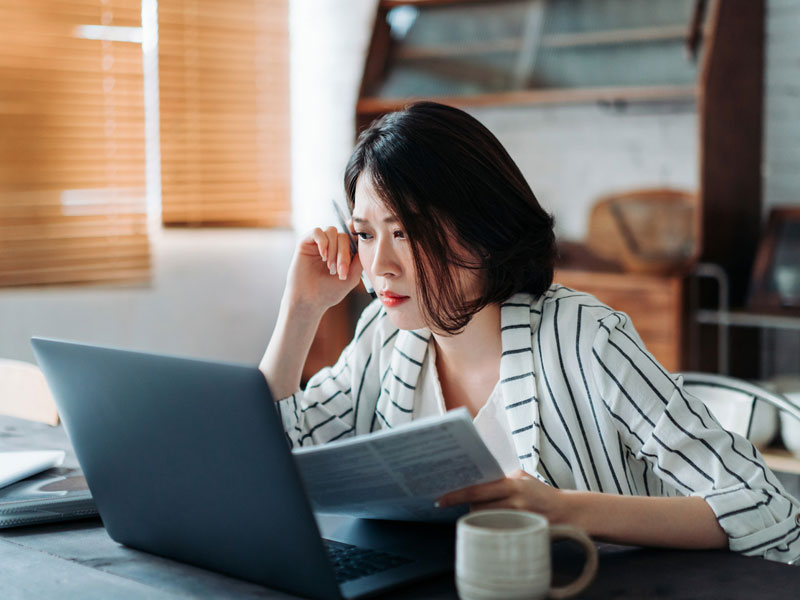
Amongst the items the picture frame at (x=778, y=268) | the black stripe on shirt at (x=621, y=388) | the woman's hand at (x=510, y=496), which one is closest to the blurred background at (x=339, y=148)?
the picture frame at (x=778, y=268)

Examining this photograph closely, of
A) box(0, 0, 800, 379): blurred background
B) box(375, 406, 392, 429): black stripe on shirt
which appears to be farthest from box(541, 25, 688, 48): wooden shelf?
box(375, 406, 392, 429): black stripe on shirt

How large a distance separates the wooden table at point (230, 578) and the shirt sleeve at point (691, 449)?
0.19 ft

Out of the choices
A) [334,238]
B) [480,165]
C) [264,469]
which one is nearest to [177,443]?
[264,469]

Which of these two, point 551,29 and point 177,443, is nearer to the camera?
point 177,443

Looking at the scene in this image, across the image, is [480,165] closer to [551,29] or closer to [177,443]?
[177,443]

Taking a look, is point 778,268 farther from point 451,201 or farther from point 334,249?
point 451,201

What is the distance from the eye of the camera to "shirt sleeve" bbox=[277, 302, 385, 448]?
4.56ft

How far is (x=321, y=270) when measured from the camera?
1.47 metres

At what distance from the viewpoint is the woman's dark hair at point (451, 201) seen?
1.20 m

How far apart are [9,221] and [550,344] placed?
2.73 meters

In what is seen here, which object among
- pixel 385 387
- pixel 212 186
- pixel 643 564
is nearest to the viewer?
pixel 643 564

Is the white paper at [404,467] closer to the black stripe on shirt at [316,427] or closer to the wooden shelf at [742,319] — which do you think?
the black stripe on shirt at [316,427]

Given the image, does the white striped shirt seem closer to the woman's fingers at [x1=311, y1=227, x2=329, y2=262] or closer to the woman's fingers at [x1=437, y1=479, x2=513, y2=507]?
the woman's fingers at [x1=311, y1=227, x2=329, y2=262]

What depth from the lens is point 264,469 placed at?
30.8 inches
